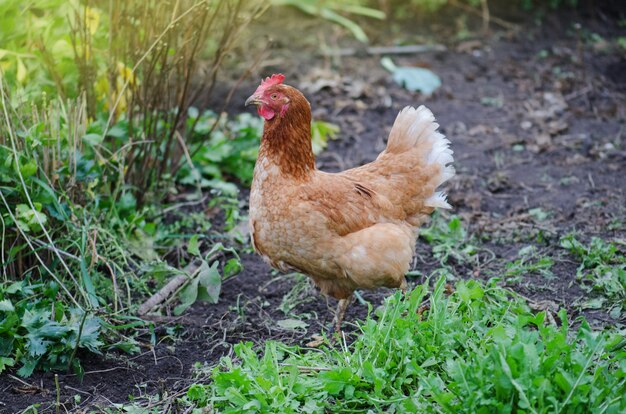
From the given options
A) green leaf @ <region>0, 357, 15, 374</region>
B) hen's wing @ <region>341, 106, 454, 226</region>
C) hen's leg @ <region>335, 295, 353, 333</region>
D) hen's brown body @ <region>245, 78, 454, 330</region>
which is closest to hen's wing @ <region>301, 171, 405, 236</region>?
hen's brown body @ <region>245, 78, 454, 330</region>

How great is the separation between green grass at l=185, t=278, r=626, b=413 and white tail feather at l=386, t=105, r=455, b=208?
83 cm

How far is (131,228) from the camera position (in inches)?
173

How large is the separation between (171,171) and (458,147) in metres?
2.43

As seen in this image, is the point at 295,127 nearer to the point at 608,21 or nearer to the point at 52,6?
the point at 52,6

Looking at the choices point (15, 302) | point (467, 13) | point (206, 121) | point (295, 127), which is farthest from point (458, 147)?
point (15, 302)

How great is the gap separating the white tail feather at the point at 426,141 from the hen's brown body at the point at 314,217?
0.36 m

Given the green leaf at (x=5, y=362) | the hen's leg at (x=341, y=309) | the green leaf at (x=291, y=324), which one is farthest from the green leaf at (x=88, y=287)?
the hen's leg at (x=341, y=309)

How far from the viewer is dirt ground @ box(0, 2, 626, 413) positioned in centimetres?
368

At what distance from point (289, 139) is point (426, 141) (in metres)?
0.91

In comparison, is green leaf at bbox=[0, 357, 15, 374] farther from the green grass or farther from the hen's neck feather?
the hen's neck feather

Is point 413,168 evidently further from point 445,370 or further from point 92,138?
point 92,138

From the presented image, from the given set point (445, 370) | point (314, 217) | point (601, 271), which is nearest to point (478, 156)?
point (601, 271)

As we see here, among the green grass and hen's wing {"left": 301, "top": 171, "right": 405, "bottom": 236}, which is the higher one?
hen's wing {"left": 301, "top": 171, "right": 405, "bottom": 236}

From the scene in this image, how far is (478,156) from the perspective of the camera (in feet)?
19.2
